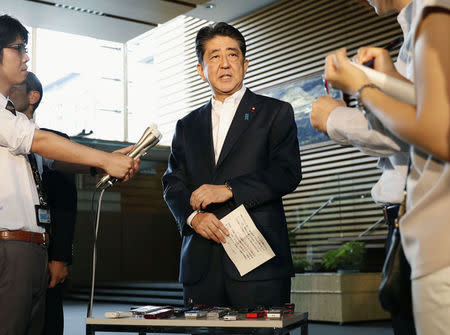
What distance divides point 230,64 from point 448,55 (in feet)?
5.40

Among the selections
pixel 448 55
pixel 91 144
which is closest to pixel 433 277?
pixel 448 55

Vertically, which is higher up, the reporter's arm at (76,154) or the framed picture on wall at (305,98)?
the framed picture on wall at (305,98)

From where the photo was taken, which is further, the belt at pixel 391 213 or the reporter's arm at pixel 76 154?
the reporter's arm at pixel 76 154

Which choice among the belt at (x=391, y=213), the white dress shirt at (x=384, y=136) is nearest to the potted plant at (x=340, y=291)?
the belt at (x=391, y=213)

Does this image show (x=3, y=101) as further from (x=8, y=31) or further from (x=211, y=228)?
(x=211, y=228)

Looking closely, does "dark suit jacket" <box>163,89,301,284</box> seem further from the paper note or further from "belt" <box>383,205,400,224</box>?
"belt" <box>383,205,400,224</box>

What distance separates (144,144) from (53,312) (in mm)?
1283

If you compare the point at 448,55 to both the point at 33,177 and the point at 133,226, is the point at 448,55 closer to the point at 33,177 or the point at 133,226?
the point at 33,177

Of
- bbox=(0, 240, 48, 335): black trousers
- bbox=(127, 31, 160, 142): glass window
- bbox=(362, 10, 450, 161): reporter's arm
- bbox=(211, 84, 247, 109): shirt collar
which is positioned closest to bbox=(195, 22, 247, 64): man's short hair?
Answer: bbox=(211, 84, 247, 109): shirt collar

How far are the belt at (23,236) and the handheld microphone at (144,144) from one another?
Answer: 36 centimetres

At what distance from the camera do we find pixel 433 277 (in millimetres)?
1092

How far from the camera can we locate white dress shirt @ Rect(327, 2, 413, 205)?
4.40 ft

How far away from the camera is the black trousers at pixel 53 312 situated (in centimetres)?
291

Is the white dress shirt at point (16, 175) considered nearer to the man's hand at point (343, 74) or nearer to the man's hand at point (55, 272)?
the man's hand at point (55, 272)
